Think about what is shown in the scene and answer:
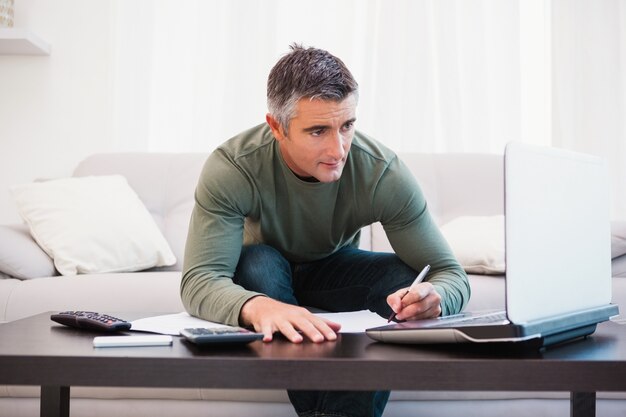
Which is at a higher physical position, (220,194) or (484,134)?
(484,134)

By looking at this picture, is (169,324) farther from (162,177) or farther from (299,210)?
(162,177)

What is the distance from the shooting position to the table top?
2.78 feet

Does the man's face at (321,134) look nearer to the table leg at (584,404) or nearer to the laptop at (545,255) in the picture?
the laptop at (545,255)

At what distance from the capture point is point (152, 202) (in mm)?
2512

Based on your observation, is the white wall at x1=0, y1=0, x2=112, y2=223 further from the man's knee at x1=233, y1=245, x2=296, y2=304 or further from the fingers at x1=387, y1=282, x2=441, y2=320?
the fingers at x1=387, y1=282, x2=441, y2=320

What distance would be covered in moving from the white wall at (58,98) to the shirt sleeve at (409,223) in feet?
5.49

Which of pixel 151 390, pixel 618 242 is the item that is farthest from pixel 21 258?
pixel 618 242

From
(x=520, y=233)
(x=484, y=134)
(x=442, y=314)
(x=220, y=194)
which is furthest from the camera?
(x=484, y=134)

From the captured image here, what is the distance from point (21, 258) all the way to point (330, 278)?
2.88 feet

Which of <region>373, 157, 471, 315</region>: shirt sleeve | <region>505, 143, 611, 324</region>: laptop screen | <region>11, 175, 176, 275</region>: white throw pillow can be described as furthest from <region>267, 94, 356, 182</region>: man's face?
<region>11, 175, 176, 275</region>: white throw pillow

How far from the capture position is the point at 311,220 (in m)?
1.64

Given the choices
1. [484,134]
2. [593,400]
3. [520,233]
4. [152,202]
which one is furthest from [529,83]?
[520,233]

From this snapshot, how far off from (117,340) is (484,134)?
2221mm

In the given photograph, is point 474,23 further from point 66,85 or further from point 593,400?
point 593,400
